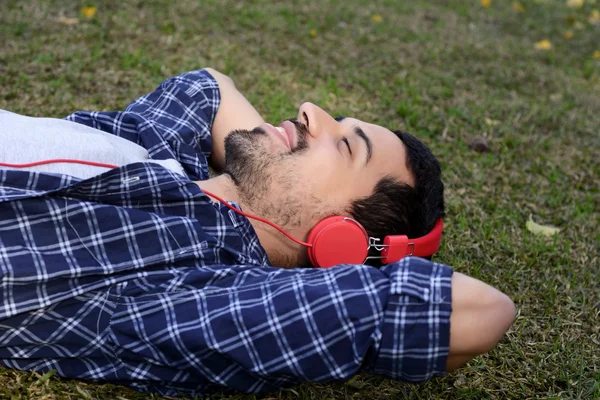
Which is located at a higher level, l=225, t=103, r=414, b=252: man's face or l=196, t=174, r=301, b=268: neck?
l=225, t=103, r=414, b=252: man's face

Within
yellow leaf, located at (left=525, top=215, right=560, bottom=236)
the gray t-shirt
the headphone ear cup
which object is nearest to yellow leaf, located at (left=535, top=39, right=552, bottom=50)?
yellow leaf, located at (left=525, top=215, right=560, bottom=236)

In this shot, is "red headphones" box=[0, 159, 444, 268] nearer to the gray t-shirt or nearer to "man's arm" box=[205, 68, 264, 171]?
the gray t-shirt

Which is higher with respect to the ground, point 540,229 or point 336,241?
point 336,241

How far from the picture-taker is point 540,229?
336 cm

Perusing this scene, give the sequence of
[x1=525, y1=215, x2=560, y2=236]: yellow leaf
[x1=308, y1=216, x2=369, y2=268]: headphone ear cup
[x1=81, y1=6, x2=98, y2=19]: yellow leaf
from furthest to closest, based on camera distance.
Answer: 1. [x1=81, y1=6, x2=98, y2=19]: yellow leaf
2. [x1=525, y1=215, x2=560, y2=236]: yellow leaf
3. [x1=308, y1=216, x2=369, y2=268]: headphone ear cup

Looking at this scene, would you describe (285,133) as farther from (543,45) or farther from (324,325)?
(543,45)

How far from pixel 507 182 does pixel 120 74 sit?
2.69 meters

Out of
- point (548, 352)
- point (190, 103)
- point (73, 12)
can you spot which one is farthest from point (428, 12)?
point (548, 352)

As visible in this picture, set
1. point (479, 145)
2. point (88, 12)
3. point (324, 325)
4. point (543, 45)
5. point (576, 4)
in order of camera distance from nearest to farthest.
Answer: point (324, 325), point (479, 145), point (88, 12), point (543, 45), point (576, 4)

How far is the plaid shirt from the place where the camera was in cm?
184

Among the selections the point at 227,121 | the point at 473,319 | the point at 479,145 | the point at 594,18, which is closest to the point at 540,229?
the point at 479,145

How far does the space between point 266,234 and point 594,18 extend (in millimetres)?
6896

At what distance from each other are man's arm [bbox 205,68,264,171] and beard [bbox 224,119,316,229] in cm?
69

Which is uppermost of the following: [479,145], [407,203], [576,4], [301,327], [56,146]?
[576,4]
